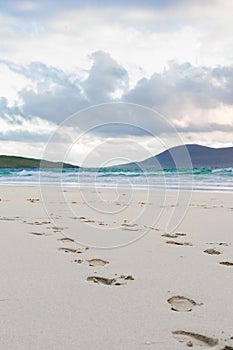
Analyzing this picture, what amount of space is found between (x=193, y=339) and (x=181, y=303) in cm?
57

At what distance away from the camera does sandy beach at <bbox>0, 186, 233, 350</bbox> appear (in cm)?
229

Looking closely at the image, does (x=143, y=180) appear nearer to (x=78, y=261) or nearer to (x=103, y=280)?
(x=78, y=261)

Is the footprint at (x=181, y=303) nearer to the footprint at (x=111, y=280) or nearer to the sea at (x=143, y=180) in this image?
the footprint at (x=111, y=280)

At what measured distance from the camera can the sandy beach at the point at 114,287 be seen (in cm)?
229

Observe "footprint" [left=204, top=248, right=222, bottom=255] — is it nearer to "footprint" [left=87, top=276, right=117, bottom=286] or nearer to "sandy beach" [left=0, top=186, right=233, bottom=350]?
"sandy beach" [left=0, top=186, right=233, bottom=350]

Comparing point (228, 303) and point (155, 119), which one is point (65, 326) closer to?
point (228, 303)

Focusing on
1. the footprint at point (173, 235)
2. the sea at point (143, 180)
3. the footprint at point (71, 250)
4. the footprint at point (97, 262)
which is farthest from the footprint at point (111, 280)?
the sea at point (143, 180)

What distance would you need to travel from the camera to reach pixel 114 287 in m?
3.18

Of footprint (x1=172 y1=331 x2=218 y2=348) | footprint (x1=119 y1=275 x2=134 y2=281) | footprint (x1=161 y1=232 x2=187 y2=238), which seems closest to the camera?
footprint (x1=172 y1=331 x2=218 y2=348)

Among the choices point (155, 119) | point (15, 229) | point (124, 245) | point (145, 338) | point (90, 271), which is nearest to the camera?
point (145, 338)

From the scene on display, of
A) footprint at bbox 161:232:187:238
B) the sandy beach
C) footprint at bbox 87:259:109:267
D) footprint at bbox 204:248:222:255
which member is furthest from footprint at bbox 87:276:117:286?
footprint at bbox 161:232:187:238

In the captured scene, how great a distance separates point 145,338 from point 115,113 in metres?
4.93

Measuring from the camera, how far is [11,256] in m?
4.04

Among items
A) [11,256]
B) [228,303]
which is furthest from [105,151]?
[228,303]
